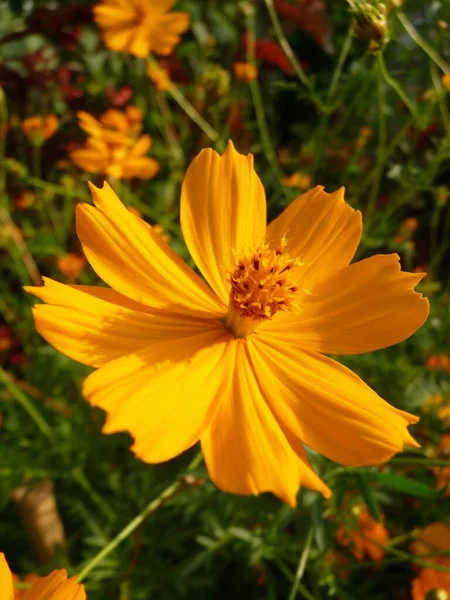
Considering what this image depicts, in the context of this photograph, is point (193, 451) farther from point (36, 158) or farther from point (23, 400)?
point (36, 158)

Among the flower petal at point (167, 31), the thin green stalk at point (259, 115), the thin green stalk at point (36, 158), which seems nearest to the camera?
the thin green stalk at point (259, 115)

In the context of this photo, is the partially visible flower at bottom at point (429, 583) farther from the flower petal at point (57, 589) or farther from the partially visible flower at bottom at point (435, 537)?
the flower petal at point (57, 589)

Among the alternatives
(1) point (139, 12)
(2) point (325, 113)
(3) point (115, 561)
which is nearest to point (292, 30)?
(1) point (139, 12)

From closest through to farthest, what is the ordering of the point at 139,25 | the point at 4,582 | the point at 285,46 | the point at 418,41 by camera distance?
the point at 4,582, the point at 418,41, the point at 285,46, the point at 139,25

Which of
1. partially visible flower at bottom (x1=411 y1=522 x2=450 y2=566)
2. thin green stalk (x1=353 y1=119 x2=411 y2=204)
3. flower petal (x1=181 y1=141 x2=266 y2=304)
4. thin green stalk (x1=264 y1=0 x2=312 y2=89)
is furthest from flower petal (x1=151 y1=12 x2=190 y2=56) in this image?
partially visible flower at bottom (x1=411 y1=522 x2=450 y2=566)

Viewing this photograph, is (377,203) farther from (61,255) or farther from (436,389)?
(61,255)

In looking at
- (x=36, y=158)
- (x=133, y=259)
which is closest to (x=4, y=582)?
(x=133, y=259)

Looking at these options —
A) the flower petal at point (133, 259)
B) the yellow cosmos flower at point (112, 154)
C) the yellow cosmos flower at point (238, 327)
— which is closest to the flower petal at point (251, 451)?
the yellow cosmos flower at point (238, 327)
